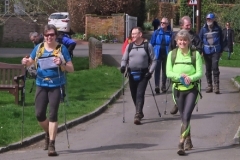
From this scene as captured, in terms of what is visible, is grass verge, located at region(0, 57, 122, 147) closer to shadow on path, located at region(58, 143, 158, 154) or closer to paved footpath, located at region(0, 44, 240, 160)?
paved footpath, located at region(0, 44, 240, 160)

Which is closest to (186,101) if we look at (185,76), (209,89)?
(185,76)

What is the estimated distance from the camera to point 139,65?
12602 mm

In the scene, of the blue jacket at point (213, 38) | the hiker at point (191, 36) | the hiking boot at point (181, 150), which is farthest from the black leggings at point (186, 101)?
the blue jacket at point (213, 38)

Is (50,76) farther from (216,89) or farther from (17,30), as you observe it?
(17,30)

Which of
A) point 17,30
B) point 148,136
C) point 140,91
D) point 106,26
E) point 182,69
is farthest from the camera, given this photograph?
point 17,30

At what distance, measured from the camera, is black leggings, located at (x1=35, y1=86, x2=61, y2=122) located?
31.5 feet

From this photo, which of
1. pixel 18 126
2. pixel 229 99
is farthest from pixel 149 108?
pixel 18 126

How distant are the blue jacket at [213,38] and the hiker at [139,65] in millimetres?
3381

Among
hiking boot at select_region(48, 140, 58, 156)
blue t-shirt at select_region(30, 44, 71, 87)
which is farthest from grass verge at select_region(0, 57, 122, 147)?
blue t-shirt at select_region(30, 44, 71, 87)

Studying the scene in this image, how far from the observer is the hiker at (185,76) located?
972cm

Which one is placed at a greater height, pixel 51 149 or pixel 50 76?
pixel 50 76

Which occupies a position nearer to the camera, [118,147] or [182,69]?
[182,69]

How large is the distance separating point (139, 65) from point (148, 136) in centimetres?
173

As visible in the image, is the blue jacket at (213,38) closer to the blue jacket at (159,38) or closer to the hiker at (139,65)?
the blue jacket at (159,38)
